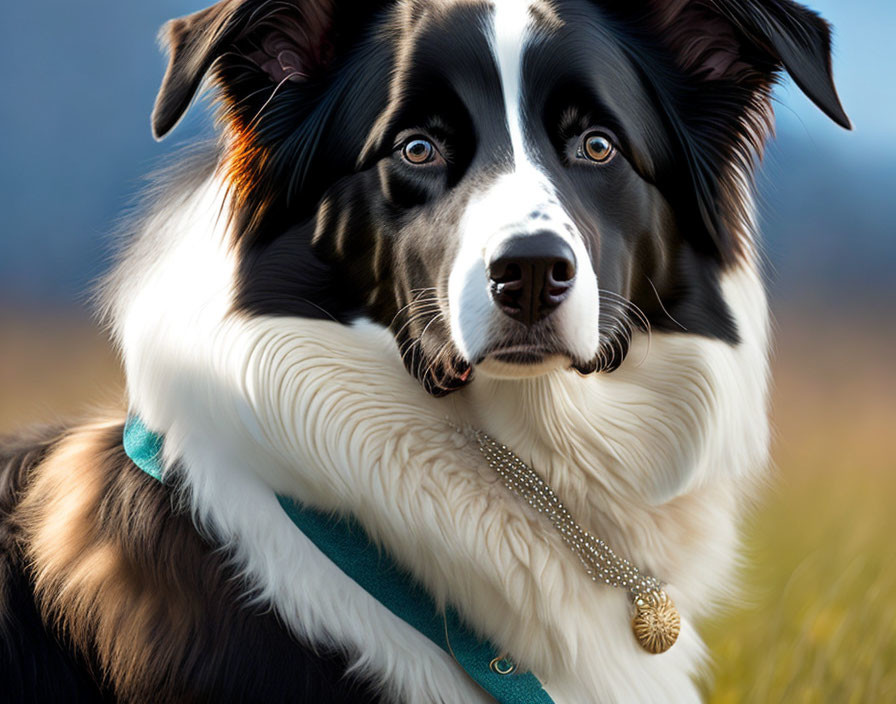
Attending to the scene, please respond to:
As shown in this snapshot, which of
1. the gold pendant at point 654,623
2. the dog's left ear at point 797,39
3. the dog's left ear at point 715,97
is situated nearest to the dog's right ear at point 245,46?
the dog's left ear at point 715,97

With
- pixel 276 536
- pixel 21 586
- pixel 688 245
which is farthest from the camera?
pixel 688 245

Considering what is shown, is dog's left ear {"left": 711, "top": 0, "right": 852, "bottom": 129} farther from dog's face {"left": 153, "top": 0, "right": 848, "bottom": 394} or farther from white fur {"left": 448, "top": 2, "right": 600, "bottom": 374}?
white fur {"left": 448, "top": 2, "right": 600, "bottom": 374}

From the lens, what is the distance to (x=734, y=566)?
2.32 metres

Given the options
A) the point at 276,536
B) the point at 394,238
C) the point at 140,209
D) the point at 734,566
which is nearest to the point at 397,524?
the point at 276,536

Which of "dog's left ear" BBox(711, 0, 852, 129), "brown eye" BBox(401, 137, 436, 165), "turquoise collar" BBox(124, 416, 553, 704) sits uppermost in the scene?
"dog's left ear" BBox(711, 0, 852, 129)

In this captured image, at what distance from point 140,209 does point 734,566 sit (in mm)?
1777

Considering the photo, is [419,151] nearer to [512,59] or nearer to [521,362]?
[512,59]

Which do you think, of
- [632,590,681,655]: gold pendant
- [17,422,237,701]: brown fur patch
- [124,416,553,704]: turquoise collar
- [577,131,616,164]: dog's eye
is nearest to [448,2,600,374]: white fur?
[577,131,616,164]: dog's eye

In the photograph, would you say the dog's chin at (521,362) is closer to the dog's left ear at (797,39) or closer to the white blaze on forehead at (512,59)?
the white blaze on forehead at (512,59)

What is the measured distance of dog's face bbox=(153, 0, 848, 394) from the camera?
1.80 metres

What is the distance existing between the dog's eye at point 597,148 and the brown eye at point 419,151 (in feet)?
1.06

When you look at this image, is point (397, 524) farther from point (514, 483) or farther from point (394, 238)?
point (394, 238)

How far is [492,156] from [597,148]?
271 mm

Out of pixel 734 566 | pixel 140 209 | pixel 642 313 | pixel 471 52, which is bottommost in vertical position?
pixel 734 566
